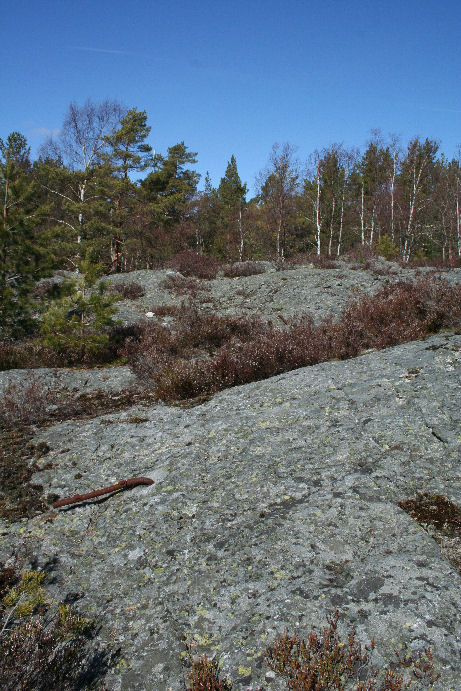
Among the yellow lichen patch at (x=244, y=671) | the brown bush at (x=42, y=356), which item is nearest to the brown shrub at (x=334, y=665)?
the yellow lichen patch at (x=244, y=671)

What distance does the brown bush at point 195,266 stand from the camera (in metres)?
17.4

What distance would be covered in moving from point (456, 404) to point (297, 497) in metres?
1.97

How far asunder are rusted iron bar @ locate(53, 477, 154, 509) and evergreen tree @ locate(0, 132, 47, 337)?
7032 millimetres

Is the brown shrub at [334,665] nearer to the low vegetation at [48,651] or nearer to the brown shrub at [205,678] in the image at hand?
the brown shrub at [205,678]

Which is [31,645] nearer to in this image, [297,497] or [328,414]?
[297,497]

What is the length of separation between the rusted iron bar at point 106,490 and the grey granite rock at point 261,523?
0.07 metres

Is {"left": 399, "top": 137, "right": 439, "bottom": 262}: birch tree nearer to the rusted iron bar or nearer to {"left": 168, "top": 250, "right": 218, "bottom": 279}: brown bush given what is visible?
{"left": 168, "top": 250, "right": 218, "bottom": 279}: brown bush

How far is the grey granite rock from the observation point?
2043mm

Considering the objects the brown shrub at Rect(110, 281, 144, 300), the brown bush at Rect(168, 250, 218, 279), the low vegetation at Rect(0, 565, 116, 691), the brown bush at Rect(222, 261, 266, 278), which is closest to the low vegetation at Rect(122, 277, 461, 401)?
the low vegetation at Rect(0, 565, 116, 691)

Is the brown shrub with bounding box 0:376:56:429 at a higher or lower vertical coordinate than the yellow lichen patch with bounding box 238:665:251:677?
higher

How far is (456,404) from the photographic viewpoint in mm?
4035

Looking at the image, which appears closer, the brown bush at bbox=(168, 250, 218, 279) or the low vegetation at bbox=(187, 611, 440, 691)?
the low vegetation at bbox=(187, 611, 440, 691)

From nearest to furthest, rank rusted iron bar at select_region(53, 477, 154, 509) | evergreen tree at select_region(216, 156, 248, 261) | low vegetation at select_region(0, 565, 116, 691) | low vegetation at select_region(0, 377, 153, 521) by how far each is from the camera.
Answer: low vegetation at select_region(0, 565, 116, 691) → rusted iron bar at select_region(53, 477, 154, 509) → low vegetation at select_region(0, 377, 153, 521) → evergreen tree at select_region(216, 156, 248, 261)

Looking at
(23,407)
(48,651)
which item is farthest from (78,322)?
(48,651)
